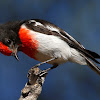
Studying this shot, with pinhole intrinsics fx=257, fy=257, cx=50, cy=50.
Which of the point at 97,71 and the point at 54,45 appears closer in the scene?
the point at 54,45

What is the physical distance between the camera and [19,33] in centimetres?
462

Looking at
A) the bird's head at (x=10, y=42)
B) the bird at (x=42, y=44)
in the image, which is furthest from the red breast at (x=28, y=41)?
the bird's head at (x=10, y=42)

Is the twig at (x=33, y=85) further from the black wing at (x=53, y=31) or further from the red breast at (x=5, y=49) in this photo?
the black wing at (x=53, y=31)

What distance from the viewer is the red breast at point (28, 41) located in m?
4.50

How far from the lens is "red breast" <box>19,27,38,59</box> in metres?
4.50

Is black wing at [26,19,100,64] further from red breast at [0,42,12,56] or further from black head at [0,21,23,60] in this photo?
red breast at [0,42,12,56]

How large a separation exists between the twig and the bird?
27 centimetres

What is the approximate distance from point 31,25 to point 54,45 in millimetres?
581

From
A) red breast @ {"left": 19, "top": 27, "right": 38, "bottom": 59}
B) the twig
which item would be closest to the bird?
red breast @ {"left": 19, "top": 27, "right": 38, "bottom": 59}

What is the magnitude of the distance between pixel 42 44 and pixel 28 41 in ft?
0.84

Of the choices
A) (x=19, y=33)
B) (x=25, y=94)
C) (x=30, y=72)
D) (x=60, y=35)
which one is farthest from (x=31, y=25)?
(x=25, y=94)

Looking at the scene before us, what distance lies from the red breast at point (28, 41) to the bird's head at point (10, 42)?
0.11 metres

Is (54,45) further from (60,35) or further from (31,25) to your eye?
(31,25)

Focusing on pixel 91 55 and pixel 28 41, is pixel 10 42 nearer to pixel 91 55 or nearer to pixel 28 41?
pixel 28 41
